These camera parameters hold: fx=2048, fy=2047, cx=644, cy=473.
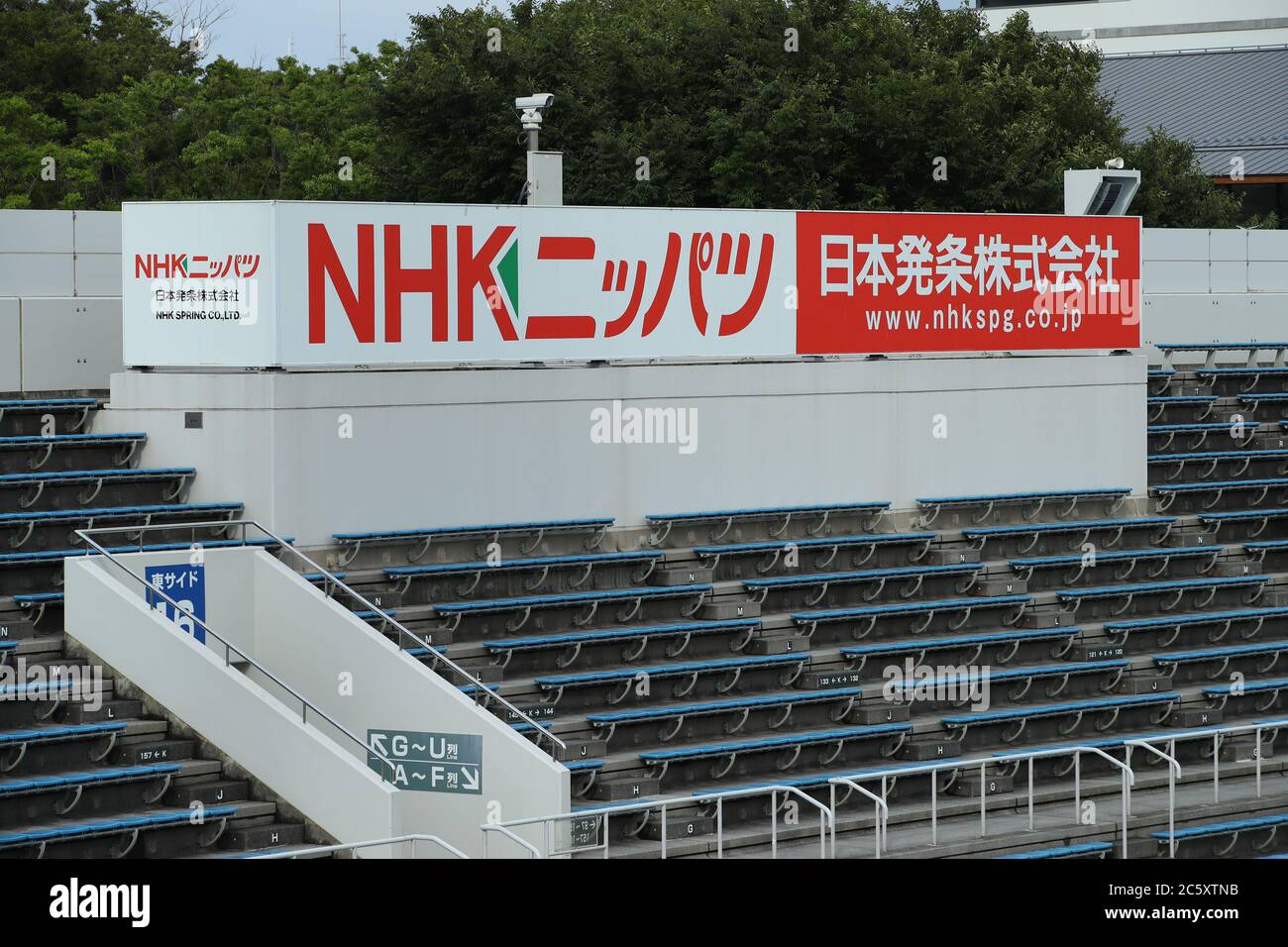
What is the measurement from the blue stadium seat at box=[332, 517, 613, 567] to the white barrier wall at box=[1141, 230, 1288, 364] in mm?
9212

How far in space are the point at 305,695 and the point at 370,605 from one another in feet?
2.50

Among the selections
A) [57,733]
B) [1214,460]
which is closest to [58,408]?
[57,733]

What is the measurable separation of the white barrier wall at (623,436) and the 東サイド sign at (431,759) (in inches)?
80.4

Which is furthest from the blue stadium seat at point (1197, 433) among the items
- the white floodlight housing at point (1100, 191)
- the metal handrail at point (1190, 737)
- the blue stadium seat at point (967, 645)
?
the metal handrail at point (1190, 737)

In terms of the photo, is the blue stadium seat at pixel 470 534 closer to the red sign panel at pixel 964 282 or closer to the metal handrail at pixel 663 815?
the red sign panel at pixel 964 282

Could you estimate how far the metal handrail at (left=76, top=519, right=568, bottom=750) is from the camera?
44.0 feet

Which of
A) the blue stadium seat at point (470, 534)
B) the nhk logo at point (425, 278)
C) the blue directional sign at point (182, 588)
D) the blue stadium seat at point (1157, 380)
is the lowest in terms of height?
the blue directional sign at point (182, 588)

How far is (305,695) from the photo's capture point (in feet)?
46.3

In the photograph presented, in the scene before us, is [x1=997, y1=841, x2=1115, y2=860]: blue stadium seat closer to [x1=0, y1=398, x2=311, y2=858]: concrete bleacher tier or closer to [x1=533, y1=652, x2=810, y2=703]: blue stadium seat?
[x1=533, y1=652, x2=810, y2=703]: blue stadium seat

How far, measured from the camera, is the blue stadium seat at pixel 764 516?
1686 centimetres

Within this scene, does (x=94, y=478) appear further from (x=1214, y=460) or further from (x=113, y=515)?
(x=1214, y=460)

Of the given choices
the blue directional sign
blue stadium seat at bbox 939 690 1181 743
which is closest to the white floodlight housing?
blue stadium seat at bbox 939 690 1181 743

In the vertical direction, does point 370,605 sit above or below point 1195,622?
above
